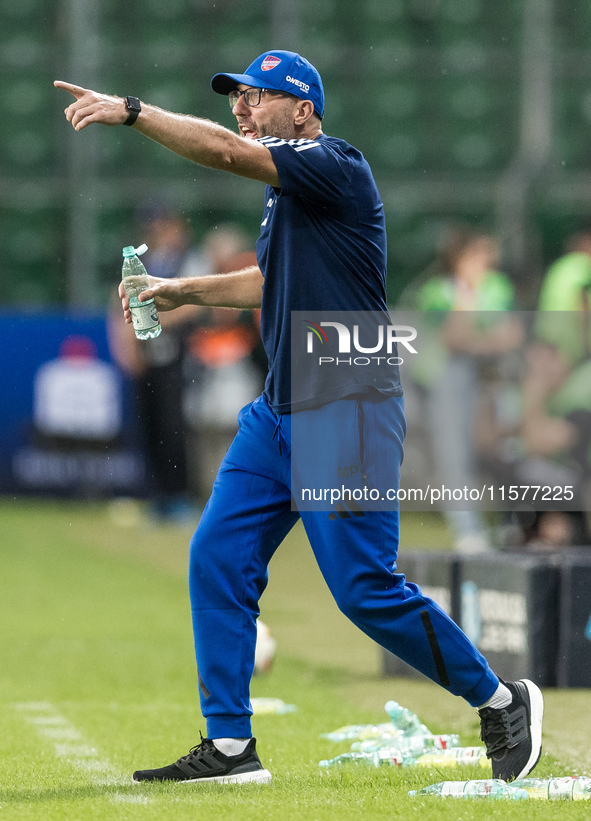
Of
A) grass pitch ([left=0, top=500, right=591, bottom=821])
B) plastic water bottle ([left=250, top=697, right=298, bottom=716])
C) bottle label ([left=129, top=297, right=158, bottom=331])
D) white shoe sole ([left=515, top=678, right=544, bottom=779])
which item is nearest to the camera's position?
grass pitch ([left=0, top=500, right=591, bottom=821])

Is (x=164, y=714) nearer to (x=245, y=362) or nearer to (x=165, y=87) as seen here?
(x=245, y=362)

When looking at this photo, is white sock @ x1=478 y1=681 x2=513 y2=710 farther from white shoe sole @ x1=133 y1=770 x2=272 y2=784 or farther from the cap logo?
the cap logo

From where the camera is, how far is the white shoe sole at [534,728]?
14.4 ft

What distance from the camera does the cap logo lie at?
14.8 ft

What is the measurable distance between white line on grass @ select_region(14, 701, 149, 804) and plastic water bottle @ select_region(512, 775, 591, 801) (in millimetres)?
1155

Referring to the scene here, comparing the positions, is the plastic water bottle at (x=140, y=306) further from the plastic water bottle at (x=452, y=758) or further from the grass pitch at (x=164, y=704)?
the plastic water bottle at (x=452, y=758)

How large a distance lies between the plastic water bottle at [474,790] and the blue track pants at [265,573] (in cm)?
27

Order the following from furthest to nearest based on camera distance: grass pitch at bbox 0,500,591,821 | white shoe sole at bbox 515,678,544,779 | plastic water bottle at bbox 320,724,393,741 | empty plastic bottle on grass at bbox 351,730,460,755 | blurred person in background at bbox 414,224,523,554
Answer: blurred person in background at bbox 414,224,523,554, plastic water bottle at bbox 320,724,393,741, empty plastic bottle on grass at bbox 351,730,460,755, white shoe sole at bbox 515,678,544,779, grass pitch at bbox 0,500,591,821

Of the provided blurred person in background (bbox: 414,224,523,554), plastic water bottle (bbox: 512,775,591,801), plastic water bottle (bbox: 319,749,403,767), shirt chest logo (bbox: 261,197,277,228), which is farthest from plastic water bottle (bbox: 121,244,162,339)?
blurred person in background (bbox: 414,224,523,554)

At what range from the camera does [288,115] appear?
15.0 feet

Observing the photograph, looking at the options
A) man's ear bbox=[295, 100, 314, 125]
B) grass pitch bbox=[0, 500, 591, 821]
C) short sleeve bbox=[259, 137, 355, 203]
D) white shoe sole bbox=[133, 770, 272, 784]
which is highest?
man's ear bbox=[295, 100, 314, 125]

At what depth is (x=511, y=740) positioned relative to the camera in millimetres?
4375

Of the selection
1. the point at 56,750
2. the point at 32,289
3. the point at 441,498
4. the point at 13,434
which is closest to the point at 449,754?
the point at 56,750

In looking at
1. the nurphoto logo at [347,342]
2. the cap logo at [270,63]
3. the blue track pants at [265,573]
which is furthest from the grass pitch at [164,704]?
the cap logo at [270,63]
